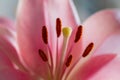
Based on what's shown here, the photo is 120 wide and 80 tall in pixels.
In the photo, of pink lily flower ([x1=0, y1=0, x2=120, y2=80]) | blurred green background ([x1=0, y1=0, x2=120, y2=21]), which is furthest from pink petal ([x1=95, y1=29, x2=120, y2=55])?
blurred green background ([x1=0, y1=0, x2=120, y2=21])

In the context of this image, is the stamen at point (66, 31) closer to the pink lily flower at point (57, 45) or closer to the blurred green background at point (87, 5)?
the pink lily flower at point (57, 45)

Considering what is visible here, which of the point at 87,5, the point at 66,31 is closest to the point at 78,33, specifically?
the point at 66,31

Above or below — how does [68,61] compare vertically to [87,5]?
below

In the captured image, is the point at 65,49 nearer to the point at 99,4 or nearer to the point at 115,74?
the point at 115,74

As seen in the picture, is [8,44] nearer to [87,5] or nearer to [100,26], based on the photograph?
[100,26]

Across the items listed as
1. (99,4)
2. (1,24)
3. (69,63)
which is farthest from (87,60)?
(99,4)

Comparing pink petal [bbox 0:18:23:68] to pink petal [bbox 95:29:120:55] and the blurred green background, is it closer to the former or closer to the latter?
pink petal [bbox 95:29:120:55]

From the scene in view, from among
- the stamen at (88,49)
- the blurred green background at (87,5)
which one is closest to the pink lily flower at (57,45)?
the stamen at (88,49)
